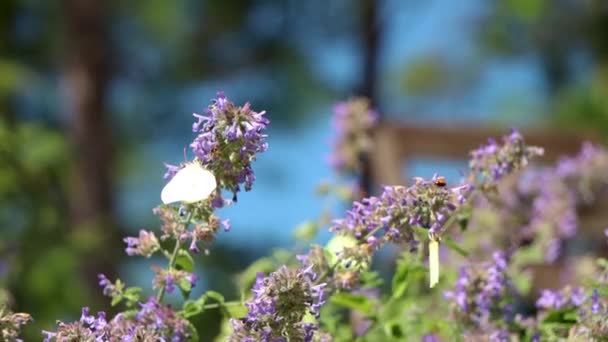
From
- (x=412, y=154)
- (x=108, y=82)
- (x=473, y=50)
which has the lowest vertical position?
(x=412, y=154)

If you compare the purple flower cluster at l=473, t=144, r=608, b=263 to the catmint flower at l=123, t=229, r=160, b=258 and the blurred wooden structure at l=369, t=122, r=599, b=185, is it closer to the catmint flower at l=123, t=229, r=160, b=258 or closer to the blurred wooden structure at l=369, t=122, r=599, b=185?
the catmint flower at l=123, t=229, r=160, b=258

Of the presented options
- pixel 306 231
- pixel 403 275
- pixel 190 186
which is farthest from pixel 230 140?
pixel 306 231

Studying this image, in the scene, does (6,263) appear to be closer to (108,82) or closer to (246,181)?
(246,181)

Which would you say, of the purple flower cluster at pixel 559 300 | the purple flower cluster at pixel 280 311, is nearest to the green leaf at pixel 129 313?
the purple flower cluster at pixel 280 311

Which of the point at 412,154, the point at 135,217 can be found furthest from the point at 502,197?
the point at 135,217

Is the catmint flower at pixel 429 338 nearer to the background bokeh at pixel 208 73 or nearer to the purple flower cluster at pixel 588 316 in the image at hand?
the purple flower cluster at pixel 588 316
